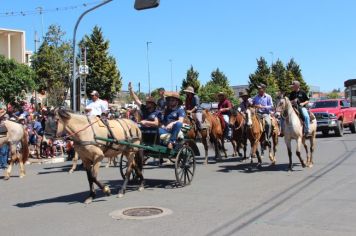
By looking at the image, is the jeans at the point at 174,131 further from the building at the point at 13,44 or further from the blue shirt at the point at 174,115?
the building at the point at 13,44

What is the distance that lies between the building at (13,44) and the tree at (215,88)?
1075 inches

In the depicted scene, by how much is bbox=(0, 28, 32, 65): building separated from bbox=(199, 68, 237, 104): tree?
27.3 m

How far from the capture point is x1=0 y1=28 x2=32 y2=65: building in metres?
70.4

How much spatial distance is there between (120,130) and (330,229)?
4946 millimetres

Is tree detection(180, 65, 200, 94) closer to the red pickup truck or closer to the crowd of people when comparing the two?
the red pickup truck

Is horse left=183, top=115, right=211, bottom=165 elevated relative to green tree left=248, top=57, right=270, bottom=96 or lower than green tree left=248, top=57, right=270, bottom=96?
lower

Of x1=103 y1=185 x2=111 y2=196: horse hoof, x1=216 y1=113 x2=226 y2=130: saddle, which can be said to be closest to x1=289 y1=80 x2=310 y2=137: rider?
x1=216 y1=113 x2=226 y2=130: saddle

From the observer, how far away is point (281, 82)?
3000 inches

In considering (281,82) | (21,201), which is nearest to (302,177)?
(21,201)

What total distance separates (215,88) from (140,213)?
62789 millimetres

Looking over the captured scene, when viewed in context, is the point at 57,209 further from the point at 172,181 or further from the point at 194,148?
the point at 194,148

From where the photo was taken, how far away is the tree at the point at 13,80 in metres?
44.7

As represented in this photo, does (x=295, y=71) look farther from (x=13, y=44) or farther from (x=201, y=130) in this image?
(x=201, y=130)

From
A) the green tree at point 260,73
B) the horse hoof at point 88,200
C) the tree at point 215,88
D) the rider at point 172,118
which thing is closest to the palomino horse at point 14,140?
the rider at point 172,118
